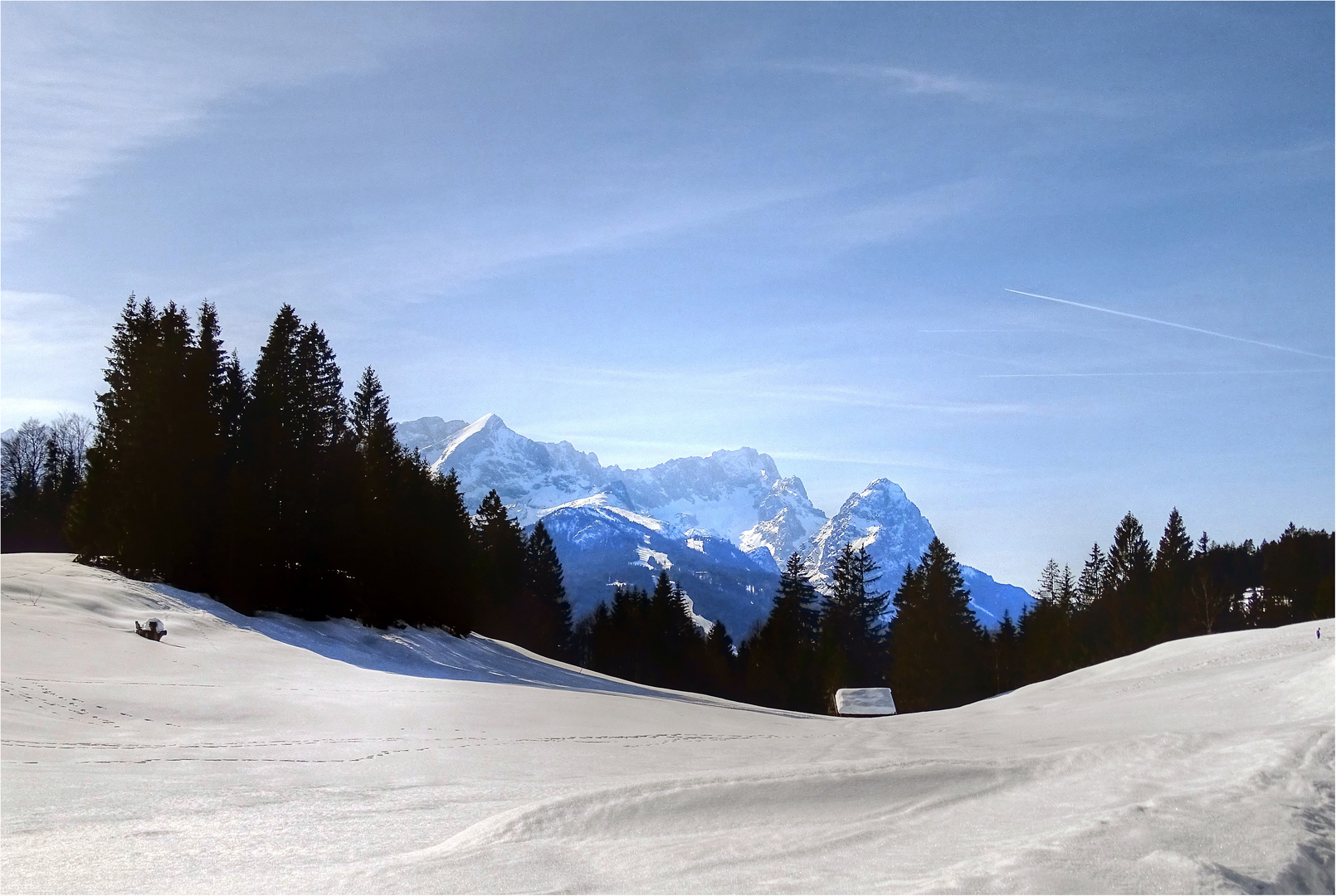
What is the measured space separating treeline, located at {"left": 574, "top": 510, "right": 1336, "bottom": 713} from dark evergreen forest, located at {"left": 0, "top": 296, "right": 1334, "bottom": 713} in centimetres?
19

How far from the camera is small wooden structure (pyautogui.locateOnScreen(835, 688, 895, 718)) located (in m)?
37.2

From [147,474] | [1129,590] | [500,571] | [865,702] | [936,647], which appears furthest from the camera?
[1129,590]

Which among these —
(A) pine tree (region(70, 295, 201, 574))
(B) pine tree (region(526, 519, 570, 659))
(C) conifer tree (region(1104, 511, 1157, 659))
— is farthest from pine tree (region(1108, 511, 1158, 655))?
(A) pine tree (region(70, 295, 201, 574))

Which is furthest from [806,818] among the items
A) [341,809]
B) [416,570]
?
[416,570]

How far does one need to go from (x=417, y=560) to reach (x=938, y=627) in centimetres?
3844

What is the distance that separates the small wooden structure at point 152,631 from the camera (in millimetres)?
18109

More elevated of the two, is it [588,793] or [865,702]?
[588,793]

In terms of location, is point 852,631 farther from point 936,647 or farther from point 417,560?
point 417,560

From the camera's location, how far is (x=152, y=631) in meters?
18.2

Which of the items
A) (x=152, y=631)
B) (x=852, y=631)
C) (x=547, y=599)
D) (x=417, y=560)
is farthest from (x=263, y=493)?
(x=852, y=631)

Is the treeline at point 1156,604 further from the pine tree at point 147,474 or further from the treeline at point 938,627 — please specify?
the pine tree at point 147,474

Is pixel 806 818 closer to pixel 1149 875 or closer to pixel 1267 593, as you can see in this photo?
pixel 1149 875

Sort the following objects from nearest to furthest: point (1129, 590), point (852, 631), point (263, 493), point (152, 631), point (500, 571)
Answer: point (152, 631) < point (263, 493) < point (500, 571) < point (1129, 590) < point (852, 631)

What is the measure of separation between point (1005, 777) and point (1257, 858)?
3025 millimetres
